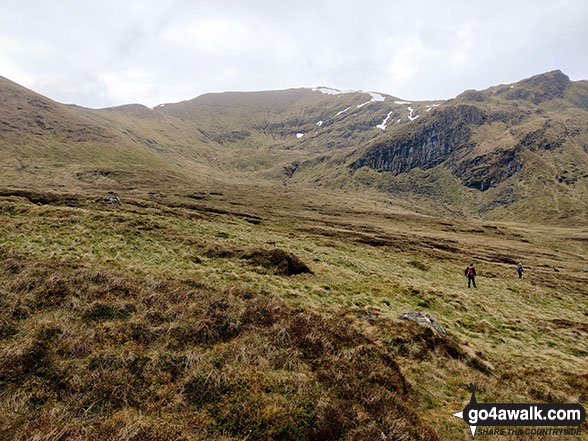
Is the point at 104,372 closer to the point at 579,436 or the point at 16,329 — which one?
the point at 16,329

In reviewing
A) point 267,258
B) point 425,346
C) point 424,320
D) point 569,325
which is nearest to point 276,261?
point 267,258

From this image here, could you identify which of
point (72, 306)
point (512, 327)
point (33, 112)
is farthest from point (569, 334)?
point (33, 112)

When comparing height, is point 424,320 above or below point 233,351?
below

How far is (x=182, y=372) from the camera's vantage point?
7215 mm

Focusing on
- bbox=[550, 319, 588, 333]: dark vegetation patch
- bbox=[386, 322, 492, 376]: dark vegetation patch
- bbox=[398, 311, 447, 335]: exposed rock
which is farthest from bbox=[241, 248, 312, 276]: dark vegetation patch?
bbox=[550, 319, 588, 333]: dark vegetation patch

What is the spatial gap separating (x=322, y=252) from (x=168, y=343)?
86.2 ft

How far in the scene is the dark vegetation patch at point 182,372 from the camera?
5725mm

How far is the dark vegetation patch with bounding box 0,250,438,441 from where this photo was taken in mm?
5725

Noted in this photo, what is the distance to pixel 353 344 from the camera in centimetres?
998

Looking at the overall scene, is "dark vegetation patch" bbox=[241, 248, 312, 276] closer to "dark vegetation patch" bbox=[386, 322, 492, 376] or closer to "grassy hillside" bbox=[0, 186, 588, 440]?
"grassy hillside" bbox=[0, 186, 588, 440]

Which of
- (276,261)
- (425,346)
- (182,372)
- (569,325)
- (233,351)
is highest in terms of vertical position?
(182,372)

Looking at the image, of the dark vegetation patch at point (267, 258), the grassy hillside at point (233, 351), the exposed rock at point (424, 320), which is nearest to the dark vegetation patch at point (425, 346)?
the grassy hillside at point (233, 351)

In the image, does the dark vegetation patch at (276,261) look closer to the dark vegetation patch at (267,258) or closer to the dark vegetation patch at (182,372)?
the dark vegetation patch at (267,258)

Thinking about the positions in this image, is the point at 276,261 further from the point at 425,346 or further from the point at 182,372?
the point at 182,372
